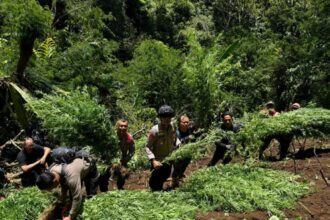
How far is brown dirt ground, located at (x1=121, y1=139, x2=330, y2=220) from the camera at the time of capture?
5.75 m

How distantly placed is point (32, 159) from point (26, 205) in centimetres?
125

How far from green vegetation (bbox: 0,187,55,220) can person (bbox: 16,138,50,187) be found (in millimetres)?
673

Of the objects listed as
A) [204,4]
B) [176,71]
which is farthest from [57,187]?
[204,4]

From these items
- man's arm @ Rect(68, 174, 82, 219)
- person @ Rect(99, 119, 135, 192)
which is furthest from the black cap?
person @ Rect(99, 119, 135, 192)

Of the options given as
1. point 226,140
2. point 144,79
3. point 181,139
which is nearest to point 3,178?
point 181,139

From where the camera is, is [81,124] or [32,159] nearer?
[81,124]

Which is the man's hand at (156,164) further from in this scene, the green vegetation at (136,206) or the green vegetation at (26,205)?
the green vegetation at (26,205)

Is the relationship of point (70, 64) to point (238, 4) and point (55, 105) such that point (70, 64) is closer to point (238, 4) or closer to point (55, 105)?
point (55, 105)

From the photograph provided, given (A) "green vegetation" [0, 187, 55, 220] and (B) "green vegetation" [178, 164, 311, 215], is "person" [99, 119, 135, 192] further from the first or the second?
(A) "green vegetation" [0, 187, 55, 220]

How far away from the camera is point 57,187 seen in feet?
17.5

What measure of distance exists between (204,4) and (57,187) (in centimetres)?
2557

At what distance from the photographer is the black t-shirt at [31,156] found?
6703 millimetres

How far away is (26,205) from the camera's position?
5.63 m

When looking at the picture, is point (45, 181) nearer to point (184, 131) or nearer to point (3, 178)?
point (184, 131)
